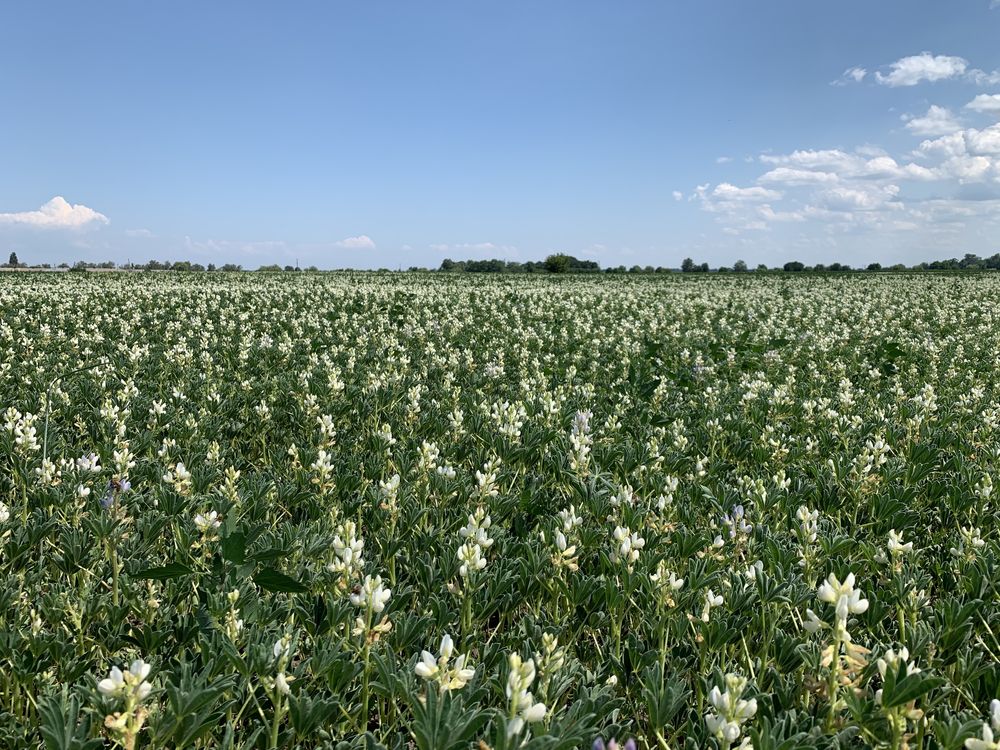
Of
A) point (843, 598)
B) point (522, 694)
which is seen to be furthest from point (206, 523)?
point (843, 598)

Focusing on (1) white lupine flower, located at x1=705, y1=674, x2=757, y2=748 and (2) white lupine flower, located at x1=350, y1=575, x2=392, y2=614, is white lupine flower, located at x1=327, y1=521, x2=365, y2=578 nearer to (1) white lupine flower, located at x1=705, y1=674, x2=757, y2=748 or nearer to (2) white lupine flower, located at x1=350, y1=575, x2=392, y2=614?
(2) white lupine flower, located at x1=350, y1=575, x2=392, y2=614

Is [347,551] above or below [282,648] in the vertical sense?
above

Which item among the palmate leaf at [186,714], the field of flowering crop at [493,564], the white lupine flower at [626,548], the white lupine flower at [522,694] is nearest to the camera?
the white lupine flower at [522,694]

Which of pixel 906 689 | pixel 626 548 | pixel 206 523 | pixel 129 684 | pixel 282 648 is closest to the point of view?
pixel 129 684

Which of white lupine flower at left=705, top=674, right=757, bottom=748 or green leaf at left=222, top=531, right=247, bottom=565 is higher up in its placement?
green leaf at left=222, top=531, right=247, bottom=565

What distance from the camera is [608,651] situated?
9.37 ft

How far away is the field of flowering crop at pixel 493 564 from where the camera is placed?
213cm

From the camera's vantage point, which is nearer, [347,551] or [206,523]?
[347,551]

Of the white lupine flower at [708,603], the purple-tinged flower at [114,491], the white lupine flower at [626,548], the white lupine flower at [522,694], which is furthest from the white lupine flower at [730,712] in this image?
the purple-tinged flower at [114,491]

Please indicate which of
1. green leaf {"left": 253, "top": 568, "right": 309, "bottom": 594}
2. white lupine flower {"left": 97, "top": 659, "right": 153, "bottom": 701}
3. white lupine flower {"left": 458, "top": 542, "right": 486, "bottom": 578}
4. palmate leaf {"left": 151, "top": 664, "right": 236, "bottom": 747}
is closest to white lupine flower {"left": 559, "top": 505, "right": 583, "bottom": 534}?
white lupine flower {"left": 458, "top": 542, "right": 486, "bottom": 578}

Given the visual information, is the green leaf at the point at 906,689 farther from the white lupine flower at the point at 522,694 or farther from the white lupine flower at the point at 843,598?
the white lupine flower at the point at 522,694

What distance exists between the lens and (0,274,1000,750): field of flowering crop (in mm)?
2131

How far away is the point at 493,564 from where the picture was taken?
362cm

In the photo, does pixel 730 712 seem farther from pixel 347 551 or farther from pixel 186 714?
pixel 186 714
